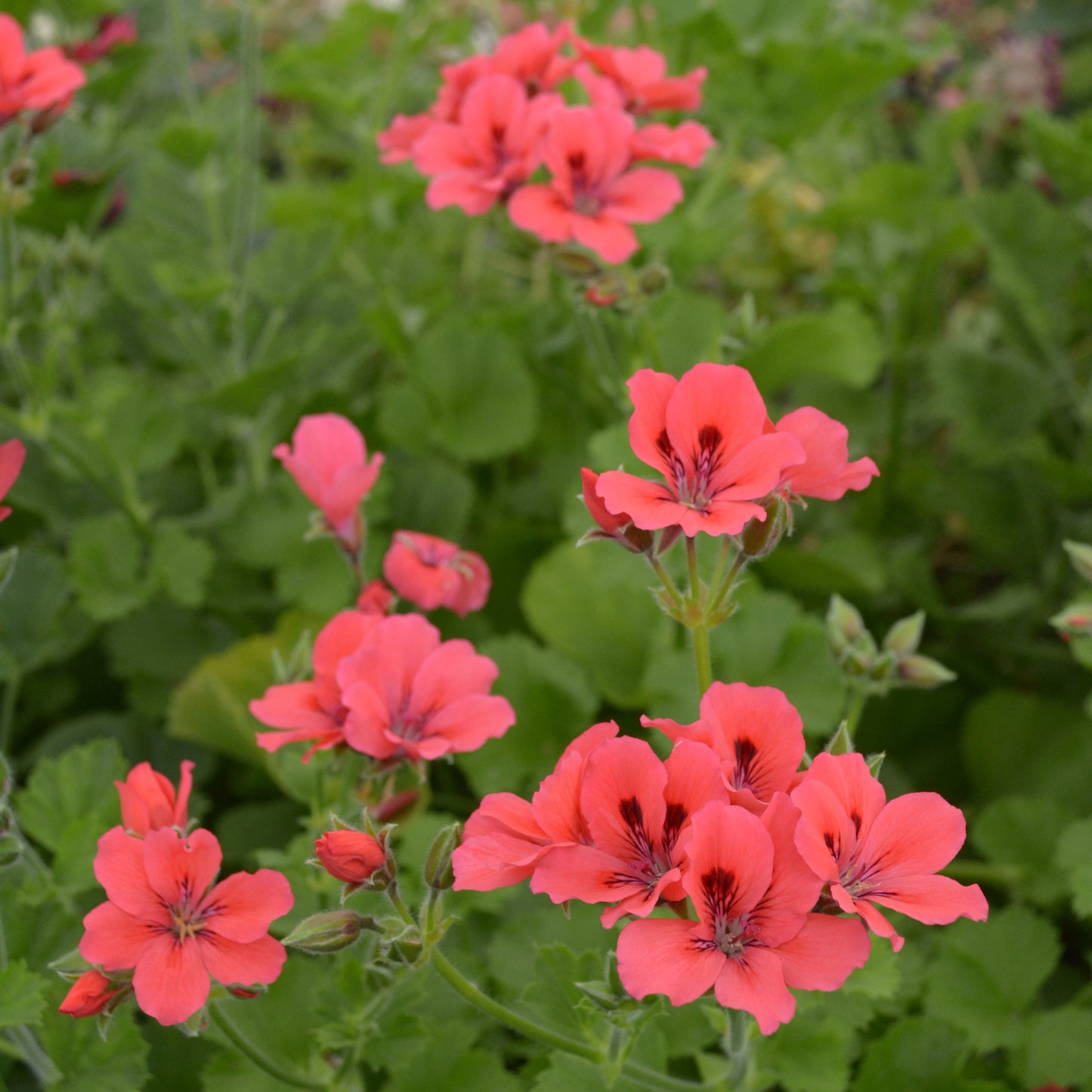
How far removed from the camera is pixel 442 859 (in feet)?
2.43

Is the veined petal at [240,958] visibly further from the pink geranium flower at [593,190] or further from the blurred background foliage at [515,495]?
the pink geranium flower at [593,190]

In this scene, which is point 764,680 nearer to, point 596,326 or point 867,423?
point 596,326

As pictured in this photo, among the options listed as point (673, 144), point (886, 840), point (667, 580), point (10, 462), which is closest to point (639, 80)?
point (673, 144)

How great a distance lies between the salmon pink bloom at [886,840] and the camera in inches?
25.9

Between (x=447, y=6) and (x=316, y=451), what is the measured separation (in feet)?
6.03

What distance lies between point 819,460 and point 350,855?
0.38 meters

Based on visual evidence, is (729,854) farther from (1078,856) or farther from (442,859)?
(1078,856)

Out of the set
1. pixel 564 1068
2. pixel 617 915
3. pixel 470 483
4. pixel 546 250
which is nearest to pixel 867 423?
pixel 470 483

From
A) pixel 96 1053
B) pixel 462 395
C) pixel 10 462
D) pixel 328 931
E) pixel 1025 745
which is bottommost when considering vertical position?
pixel 1025 745

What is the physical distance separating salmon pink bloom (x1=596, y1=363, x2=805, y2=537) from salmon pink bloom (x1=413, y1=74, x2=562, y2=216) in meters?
0.46

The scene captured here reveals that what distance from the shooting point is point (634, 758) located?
0.67 metres

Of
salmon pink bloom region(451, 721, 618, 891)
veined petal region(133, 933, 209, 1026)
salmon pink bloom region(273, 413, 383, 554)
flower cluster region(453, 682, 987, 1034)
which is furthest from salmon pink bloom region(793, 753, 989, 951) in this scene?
salmon pink bloom region(273, 413, 383, 554)

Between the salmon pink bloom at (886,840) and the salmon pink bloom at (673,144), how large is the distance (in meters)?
0.67

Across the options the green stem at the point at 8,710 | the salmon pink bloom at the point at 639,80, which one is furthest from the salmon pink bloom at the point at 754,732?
the green stem at the point at 8,710
